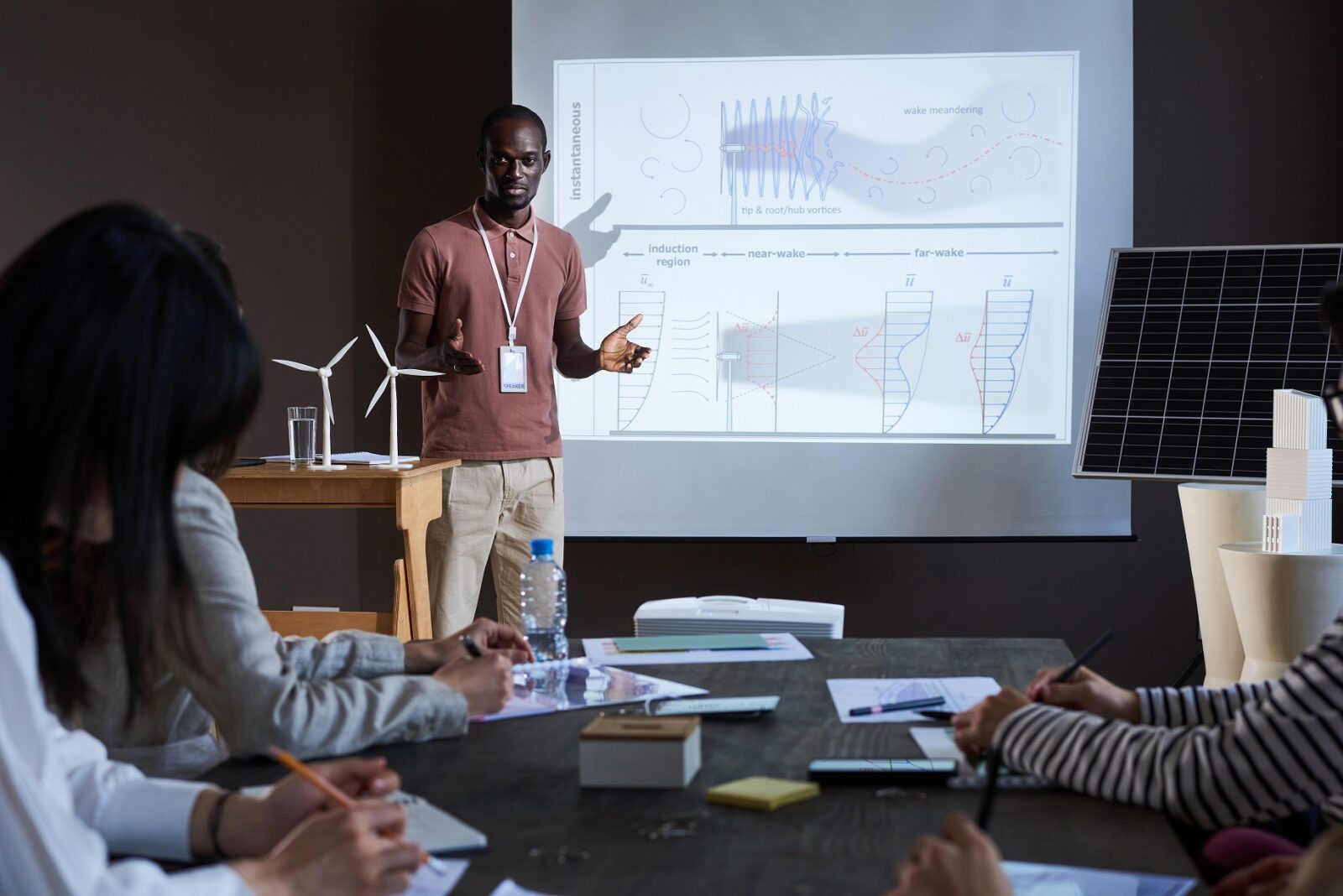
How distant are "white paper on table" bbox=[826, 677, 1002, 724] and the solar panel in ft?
6.00

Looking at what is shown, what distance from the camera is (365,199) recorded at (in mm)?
4297

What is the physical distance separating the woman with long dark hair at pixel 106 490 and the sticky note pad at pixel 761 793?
325 mm

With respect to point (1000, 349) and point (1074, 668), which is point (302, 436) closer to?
point (1000, 349)

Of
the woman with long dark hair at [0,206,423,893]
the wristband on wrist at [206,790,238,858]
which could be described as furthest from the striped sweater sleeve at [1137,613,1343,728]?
the wristband on wrist at [206,790,238,858]

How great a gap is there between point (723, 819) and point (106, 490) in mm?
614

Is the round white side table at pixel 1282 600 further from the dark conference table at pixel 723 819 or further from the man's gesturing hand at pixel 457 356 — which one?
the man's gesturing hand at pixel 457 356

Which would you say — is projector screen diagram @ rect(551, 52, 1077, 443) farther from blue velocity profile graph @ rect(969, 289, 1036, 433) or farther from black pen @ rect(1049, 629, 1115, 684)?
black pen @ rect(1049, 629, 1115, 684)

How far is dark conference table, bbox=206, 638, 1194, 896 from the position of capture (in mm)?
1039

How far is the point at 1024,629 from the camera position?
13.8 feet

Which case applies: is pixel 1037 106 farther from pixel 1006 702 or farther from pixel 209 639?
pixel 209 639

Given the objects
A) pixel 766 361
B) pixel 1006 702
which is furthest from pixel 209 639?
pixel 766 361

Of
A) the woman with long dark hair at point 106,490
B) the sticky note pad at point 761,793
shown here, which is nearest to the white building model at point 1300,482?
the sticky note pad at point 761,793

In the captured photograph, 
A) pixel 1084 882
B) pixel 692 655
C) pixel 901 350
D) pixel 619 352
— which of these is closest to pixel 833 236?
pixel 901 350

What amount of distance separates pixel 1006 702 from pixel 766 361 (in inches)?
103
